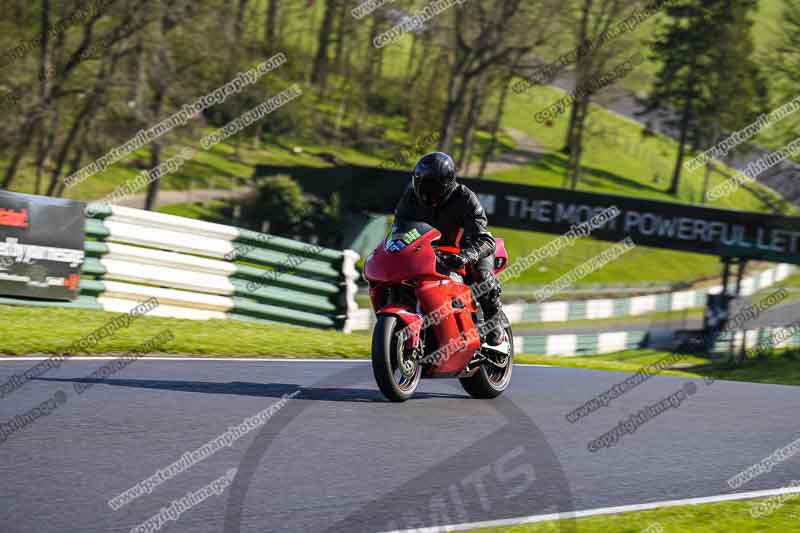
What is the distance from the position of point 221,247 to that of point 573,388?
5.58 metres

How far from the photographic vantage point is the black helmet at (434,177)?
7.96 metres

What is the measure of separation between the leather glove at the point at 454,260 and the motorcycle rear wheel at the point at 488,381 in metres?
0.98

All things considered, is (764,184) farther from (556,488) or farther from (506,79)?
(556,488)

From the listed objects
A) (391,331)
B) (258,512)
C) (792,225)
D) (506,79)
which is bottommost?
(258,512)

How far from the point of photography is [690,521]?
527 centimetres

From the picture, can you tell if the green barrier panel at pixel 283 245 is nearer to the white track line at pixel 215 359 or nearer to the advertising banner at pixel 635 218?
the white track line at pixel 215 359

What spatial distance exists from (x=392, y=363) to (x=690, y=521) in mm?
2910

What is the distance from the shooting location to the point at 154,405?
713cm

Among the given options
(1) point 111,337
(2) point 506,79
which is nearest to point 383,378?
(1) point 111,337

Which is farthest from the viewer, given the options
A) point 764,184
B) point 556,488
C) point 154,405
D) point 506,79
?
point 764,184

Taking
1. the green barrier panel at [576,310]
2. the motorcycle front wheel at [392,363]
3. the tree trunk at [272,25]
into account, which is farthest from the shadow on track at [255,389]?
the tree trunk at [272,25]

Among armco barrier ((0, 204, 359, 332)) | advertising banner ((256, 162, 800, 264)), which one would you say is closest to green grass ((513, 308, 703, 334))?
advertising banner ((256, 162, 800, 264))

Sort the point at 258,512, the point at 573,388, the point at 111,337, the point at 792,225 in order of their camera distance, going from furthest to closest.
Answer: the point at 792,225, the point at 111,337, the point at 573,388, the point at 258,512

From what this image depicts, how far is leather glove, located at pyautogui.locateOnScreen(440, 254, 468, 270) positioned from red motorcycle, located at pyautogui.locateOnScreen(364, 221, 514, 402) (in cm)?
6
